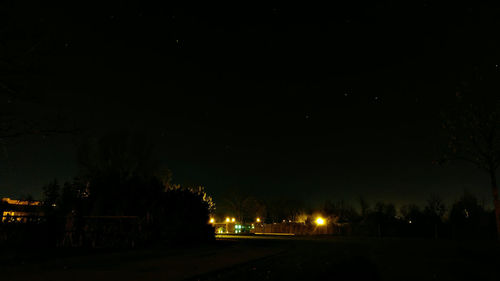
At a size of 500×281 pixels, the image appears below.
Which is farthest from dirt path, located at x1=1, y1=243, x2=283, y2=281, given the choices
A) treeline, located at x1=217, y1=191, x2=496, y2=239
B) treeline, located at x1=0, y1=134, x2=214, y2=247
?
treeline, located at x1=217, y1=191, x2=496, y2=239

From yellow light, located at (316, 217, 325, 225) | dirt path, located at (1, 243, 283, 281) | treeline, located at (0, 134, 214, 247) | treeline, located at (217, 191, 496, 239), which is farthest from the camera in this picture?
yellow light, located at (316, 217, 325, 225)

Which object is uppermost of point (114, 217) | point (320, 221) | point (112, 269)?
point (114, 217)

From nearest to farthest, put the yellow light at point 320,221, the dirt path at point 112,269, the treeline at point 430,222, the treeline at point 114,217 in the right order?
1. the dirt path at point 112,269
2. the treeline at point 114,217
3. the treeline at point 430,222
4. the yellow light at point 320,221

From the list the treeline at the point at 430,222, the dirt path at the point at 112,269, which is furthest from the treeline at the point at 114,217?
the treeline at the point at 430,222

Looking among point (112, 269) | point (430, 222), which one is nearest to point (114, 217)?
Result: point (112, 269)

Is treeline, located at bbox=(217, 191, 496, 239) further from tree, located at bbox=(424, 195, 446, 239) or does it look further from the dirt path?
the dirt path

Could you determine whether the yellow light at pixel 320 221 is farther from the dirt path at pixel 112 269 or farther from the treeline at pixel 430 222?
the dirt path at pixel 112 269

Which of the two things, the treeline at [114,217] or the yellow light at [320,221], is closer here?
the treeline at [114,217]

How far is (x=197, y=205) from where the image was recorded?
2411 centimetres

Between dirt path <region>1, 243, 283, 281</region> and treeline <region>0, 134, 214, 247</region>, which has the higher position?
treeline <region>0, 134, 214, 247</region>

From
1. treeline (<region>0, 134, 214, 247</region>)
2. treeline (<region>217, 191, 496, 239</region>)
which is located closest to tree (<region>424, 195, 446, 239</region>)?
treeline (<region>217, 191, 496, 239</region>)

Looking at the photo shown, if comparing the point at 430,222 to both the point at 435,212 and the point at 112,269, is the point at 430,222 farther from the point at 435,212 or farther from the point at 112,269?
the point at 112,269

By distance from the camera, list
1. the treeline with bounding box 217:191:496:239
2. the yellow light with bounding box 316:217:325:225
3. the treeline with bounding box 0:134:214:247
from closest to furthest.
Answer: the treeline with bounding box 0:134:214:247 < the treeline with bounding box 217:191:496:239 < the yellow light with bounding box 316:217:325:225

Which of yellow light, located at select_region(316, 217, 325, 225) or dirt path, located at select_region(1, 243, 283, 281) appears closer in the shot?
dirt path, located at select_region(1, 243, 283, 281)
